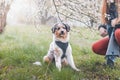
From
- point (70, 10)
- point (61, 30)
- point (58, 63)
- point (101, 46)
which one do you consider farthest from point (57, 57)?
point (70, 10)

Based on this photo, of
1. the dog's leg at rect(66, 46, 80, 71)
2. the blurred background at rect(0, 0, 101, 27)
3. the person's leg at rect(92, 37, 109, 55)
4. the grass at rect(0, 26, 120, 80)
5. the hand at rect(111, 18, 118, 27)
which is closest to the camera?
the grass at rect(0, 26, 120, 80)

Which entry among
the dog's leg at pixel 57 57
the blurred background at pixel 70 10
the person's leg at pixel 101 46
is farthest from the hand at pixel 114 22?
the dog's leg at pixel 57 57

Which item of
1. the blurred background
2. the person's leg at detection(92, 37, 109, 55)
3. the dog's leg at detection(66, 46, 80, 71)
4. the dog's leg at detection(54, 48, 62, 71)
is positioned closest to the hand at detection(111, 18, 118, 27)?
the person's leg at detection(92, 37, 109, 55)

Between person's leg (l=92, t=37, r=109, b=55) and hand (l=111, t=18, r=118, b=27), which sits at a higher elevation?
hand (l=111, t=18, r=118, b=27)

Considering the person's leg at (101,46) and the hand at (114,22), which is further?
the person's leg at (101,46)

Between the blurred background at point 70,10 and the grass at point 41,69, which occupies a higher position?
the blurred background at point 70,10

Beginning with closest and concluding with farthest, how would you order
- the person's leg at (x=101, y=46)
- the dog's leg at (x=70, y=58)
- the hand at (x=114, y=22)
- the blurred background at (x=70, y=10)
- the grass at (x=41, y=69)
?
the grass at (x=41, y=69) < the hand at (x=114, y=22) < the dog's leg at (x=70, y=58) < the person's leg at (x=101, y=46) < the blurred background at (x=70, y=10)

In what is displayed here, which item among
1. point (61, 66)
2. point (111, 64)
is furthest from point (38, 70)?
point (111, 64)

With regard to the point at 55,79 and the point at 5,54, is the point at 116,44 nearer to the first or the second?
the point at 55,79

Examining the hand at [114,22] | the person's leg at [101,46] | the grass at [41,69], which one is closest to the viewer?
the grass at [41,69]

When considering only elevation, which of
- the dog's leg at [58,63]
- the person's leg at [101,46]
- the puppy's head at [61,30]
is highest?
the puppy's head at [61,30]

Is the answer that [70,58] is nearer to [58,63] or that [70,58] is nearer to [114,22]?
[58,63]

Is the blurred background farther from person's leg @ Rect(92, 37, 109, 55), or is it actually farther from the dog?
person's leg @ Rect(92, 37, 109, 55)

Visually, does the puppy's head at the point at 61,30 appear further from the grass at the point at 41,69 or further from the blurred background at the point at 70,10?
the grass at the point at 41,69
